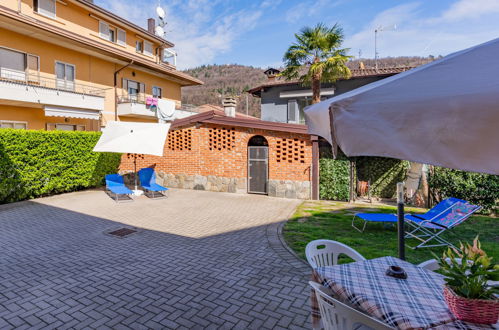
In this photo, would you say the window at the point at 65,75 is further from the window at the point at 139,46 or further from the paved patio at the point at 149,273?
the paved patio at the point at 149,273

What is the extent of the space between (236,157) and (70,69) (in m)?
12.8

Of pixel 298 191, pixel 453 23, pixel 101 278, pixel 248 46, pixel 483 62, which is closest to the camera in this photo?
pixel 483 62

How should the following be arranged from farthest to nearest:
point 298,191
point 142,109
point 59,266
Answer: point 142,109, point 298,191, point 59,266

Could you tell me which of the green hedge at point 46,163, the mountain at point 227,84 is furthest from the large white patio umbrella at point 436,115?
the mountain at point 227,84

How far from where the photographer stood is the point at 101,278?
15.7ft

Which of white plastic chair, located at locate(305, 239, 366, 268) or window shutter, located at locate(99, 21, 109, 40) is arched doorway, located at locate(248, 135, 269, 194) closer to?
white plastic chair, located at locate(305, 239, 366, 268)

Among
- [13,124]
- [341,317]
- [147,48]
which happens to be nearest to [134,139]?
[13,124]

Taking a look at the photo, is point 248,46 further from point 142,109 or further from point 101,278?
point 101,278

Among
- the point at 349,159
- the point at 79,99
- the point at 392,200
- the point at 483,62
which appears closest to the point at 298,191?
the point at 349,159

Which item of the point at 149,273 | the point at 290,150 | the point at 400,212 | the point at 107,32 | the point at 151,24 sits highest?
the point at 151,24

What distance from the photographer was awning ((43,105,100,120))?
1495 centimetres

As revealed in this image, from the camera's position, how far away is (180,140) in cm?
1451

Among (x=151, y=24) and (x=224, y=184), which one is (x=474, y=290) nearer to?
(x=224, y=184)

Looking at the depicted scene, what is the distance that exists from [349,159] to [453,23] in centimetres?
590
